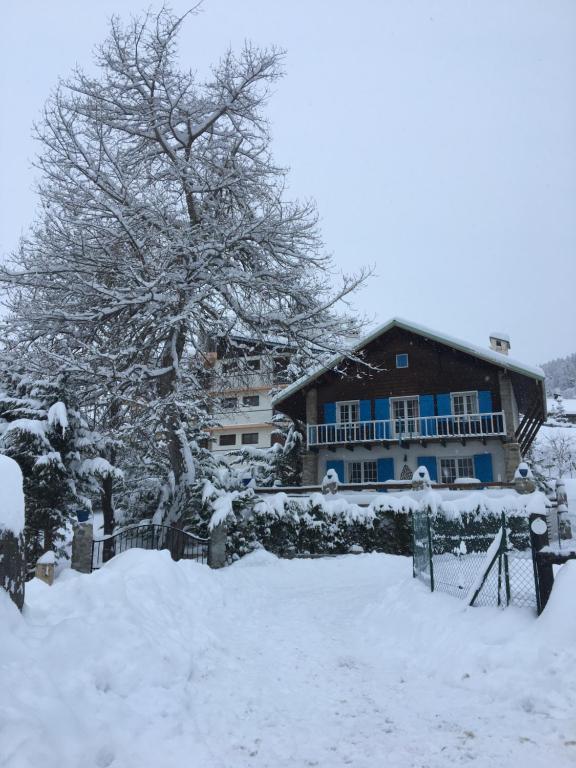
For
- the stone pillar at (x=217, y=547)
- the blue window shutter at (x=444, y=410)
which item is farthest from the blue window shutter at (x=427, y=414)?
the stone pillar at (x=217, y=547)

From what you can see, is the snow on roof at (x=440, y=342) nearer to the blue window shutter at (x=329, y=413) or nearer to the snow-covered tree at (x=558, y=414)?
the blue window shutter at (x=329, y=413)

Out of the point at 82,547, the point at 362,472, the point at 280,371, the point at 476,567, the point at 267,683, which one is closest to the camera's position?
the point at 267,683

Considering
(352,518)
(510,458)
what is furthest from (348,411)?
(352,518)

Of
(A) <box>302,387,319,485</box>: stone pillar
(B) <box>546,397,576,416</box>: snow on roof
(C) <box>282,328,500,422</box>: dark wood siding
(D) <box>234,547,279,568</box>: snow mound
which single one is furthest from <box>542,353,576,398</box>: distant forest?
(D) <box>234,547,279,568</box>: snow mound

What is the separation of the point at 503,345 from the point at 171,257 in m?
31.7

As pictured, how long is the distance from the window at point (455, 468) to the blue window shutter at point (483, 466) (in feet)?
1.20

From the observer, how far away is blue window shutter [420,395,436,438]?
26.9 metres

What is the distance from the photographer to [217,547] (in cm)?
1437

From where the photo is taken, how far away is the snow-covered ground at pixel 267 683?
13.9 ft

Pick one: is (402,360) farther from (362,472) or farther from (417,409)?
(362,472)

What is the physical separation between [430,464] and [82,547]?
1878 centimetres

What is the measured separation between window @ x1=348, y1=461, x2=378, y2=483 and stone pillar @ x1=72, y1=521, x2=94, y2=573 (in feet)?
59.4

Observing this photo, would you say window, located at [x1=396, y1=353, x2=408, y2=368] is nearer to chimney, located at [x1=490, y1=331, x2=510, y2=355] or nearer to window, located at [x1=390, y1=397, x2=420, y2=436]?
window, located at [x1=390, y1=397, x2=420, y2=436]

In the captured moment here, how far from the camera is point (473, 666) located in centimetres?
616
